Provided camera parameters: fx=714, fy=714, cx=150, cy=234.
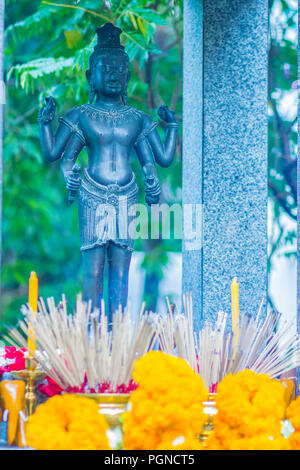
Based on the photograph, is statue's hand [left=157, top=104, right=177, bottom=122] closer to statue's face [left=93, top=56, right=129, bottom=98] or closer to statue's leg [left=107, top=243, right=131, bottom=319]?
statue's face [left=93, top=56, right=129, bottom=98]

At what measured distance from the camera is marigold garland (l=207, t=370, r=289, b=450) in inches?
77.7

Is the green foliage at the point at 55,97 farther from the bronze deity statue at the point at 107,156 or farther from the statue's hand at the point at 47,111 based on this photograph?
the statue's hand at the point at 47,111

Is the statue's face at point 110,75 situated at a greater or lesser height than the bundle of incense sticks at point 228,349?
greater

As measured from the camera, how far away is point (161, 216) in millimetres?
4164

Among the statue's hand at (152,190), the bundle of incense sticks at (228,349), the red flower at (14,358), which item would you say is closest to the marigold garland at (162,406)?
the bundle of incense sticks at (228,349)

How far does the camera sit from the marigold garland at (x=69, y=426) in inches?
74.9

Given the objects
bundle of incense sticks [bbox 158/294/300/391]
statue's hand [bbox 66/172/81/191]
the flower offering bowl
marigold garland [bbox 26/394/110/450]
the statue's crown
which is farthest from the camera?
the statue's crown

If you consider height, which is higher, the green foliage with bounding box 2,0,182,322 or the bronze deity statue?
the green foliage with bounding box 2,0,182,322

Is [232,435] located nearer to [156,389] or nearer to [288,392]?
[156,389]

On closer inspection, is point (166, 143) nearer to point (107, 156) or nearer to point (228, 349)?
point (107, 156)

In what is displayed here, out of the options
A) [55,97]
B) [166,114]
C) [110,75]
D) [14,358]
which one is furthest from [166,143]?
[55,97]

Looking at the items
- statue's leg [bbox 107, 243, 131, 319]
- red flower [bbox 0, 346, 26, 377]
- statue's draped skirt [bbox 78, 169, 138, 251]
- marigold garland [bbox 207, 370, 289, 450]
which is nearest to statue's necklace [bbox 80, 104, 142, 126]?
statue's draped skirt [bbox 78, 169, 138, 251]

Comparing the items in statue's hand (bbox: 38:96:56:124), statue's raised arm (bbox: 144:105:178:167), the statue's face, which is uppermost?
the statue's face

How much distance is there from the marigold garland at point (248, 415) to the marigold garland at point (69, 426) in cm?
34
